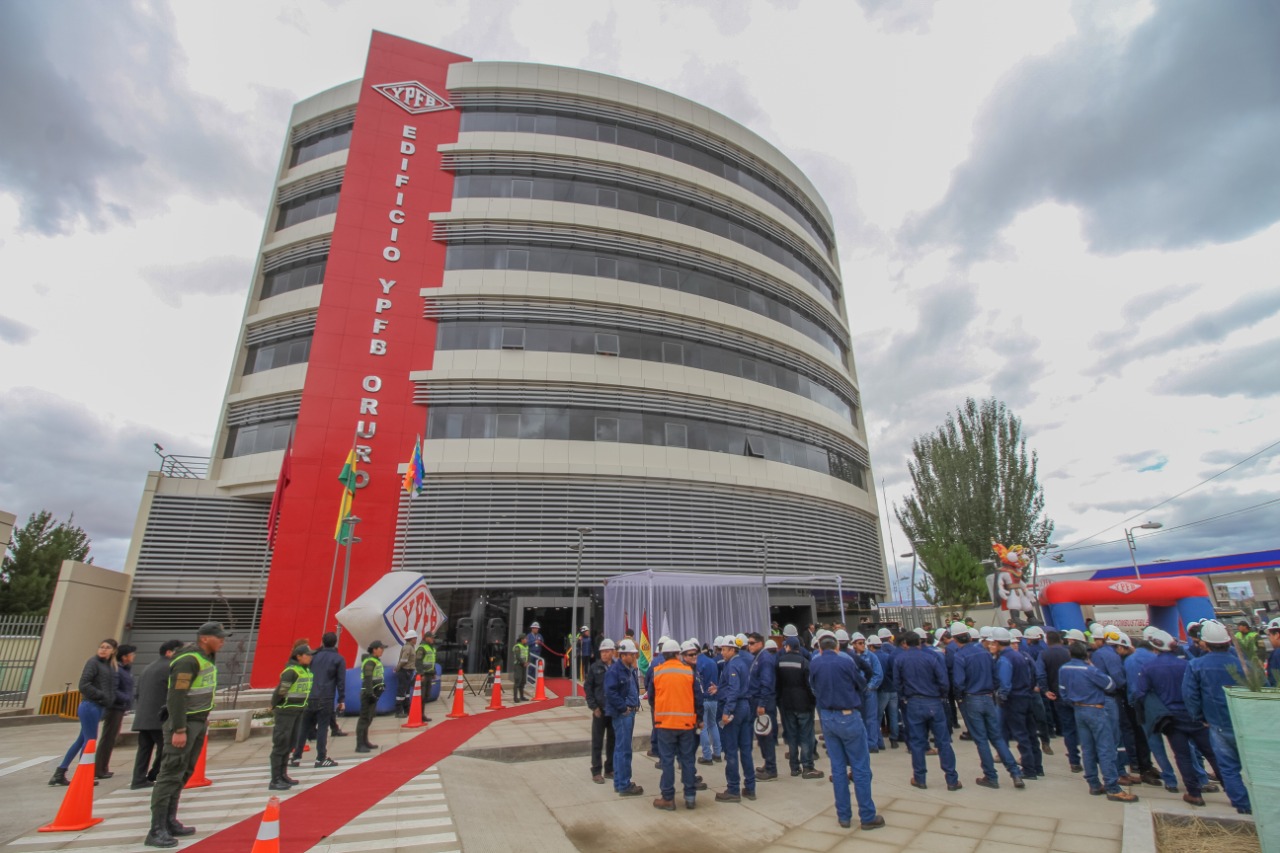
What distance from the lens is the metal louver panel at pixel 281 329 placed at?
898 inches

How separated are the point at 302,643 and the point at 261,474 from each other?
15.8 meters

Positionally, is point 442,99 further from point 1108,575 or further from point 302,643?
point 1108,575

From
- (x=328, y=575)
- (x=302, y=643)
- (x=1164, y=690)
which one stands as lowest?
(x=1164, y=690)

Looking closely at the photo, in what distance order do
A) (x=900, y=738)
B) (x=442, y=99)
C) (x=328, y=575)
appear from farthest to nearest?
(x=442, y=99)
(x=328, y=575)
(x=900, y=738)

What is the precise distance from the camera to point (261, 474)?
21219 millimetres

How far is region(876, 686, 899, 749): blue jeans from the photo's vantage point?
34.2 feet

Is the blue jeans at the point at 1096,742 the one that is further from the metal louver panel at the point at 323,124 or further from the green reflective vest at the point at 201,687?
the metal louver panel at the point at 323,124

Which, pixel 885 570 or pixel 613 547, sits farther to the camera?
pixel 885 570

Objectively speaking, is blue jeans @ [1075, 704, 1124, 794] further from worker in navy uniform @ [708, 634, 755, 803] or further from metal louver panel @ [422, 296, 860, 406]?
metal louver panel @ [422, 296, 860, 406]

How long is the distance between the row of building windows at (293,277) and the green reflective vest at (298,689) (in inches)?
759

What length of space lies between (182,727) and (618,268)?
21592mm

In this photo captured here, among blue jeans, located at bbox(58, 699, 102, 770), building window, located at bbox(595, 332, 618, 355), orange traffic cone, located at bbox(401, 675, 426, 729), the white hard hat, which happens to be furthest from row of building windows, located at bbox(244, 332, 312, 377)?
the white hard hat

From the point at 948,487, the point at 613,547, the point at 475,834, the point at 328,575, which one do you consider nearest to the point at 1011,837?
the point at 475,834

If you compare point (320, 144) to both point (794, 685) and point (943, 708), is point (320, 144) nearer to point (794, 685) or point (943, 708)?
point (794, 685)
